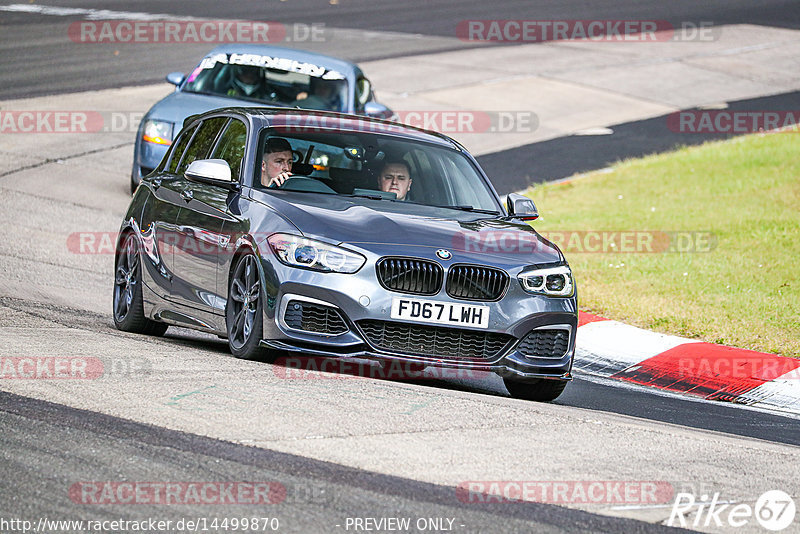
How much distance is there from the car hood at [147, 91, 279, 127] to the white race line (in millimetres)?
15602

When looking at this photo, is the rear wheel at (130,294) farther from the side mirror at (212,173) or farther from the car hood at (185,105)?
the car hood at (185,105)

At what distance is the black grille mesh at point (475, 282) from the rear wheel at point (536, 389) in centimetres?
70

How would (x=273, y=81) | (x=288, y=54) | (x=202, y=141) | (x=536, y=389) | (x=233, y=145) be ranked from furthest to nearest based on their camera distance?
(x=288, y=54), (x=273, y=81), (x=202, y=141), (x=233, y=145), (x=536, y=389)

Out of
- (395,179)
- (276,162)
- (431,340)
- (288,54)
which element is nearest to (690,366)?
(395,179)

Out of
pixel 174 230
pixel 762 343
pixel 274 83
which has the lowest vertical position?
pixel 762 343

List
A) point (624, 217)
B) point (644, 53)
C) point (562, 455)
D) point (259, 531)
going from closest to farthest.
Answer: point (259, 531)
point (562, 455)
point (624, 217)
point (644, 53)

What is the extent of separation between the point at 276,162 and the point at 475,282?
178 centimetres

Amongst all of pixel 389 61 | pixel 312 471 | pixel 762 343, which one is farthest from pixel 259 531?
pixel 389 61

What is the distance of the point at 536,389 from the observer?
27.6 ft

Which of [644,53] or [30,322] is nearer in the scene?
[30,322]

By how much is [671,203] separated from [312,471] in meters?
11.8

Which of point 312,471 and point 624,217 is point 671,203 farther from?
point 312,471

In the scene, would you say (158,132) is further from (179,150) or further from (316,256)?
(316,256)

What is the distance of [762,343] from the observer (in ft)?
34.5
